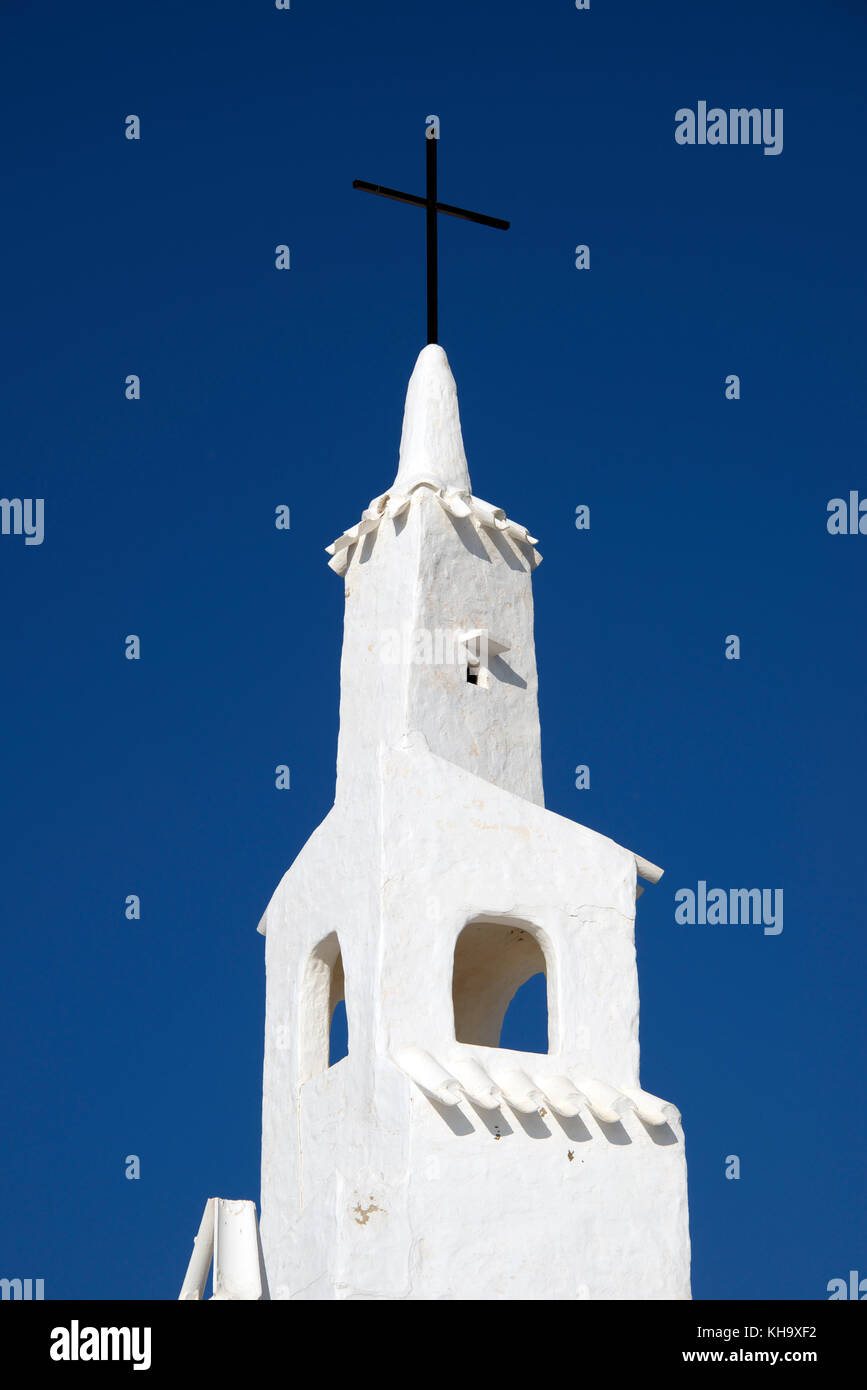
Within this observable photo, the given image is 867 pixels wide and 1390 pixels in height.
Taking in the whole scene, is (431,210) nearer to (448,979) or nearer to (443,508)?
(443,508)

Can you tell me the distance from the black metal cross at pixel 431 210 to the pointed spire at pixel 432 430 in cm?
46

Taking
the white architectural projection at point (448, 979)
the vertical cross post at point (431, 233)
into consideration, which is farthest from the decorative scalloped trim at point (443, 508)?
the vertical cross post at point (431, 233)

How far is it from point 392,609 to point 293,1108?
6.15 metres

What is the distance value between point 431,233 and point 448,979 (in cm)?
1060

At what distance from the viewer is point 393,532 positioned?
2409 centimetres

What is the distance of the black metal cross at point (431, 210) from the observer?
85.7ft

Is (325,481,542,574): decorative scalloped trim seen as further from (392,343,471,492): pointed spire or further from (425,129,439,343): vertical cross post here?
(425,129,439,343): vertical cross post

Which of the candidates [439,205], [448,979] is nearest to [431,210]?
[439,205]

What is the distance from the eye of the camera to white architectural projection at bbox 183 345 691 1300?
20.3 meters

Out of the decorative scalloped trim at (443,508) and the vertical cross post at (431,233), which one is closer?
the decorative scalloped trim at (443,508)

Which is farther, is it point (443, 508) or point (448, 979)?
point (443, 508)

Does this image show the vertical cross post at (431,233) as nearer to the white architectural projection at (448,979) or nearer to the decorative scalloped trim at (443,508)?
the white architectural projection at (448,979)

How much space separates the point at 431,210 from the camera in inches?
1037

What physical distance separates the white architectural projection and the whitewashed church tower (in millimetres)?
29
